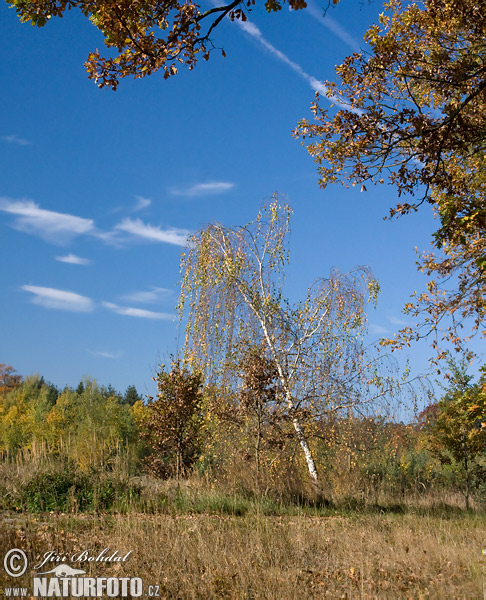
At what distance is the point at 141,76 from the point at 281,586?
466 cm

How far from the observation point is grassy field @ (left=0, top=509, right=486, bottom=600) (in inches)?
167

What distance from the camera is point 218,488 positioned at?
998cm

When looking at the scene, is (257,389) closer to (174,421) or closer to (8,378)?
(174,421)

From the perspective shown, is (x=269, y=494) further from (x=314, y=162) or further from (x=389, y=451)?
(x=314, y=162)

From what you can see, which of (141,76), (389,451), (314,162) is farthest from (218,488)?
(141,76)

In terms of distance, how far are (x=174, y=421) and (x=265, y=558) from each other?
19.4 ft

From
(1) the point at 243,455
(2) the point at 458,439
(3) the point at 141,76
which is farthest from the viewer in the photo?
(2) the point at 458,439

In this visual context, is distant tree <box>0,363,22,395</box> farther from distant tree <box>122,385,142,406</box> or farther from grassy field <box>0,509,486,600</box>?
grassy field <box>0,509,486,600</box>
